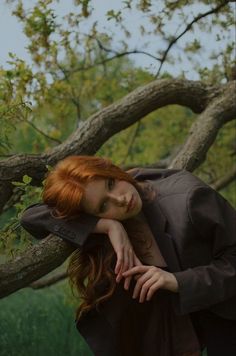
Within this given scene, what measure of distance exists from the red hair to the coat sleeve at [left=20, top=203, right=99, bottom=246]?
1.7 inches

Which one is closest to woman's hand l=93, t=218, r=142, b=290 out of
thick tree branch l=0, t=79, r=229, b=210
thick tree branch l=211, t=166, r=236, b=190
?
thick tree branch l=0, t=79, r=229, b=210

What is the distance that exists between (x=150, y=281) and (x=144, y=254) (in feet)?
0.82

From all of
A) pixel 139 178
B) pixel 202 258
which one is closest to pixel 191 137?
pixel 139 178

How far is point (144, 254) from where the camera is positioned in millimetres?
2605

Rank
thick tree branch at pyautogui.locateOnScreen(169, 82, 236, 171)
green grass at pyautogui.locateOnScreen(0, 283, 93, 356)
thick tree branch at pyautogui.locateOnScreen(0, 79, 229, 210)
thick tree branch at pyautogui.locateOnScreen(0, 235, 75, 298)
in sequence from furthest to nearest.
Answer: green grass at pyautogui.locateOnScreen(0, 283, 93, 356), thick tree branch at pyautogui.locateOnScreen(169, 82, 236, 171), thick tree branch at pyautogui.locateOnScreen(0, 79, 229, 210), thick tree branch at pyautogui.locateOnScreen(0, 235, 75, 298)

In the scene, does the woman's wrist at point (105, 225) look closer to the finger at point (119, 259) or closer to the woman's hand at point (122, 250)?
the woman's hand at point (122, 250)

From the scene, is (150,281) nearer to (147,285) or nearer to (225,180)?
(147,285)

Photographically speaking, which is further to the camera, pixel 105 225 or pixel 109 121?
pixel 109 121

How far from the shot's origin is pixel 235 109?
475 cm

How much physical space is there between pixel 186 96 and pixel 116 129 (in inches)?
31.2

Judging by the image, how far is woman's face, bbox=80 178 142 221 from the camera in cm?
246

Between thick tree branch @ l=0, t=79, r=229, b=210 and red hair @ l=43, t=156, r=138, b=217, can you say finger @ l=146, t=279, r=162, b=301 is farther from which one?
thick tree branch @ l=0, t=79, r=229, b=210

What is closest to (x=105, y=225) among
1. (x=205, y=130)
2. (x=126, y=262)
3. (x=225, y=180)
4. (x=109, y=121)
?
(x=126, y=262)

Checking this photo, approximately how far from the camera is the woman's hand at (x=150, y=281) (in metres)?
2.37
